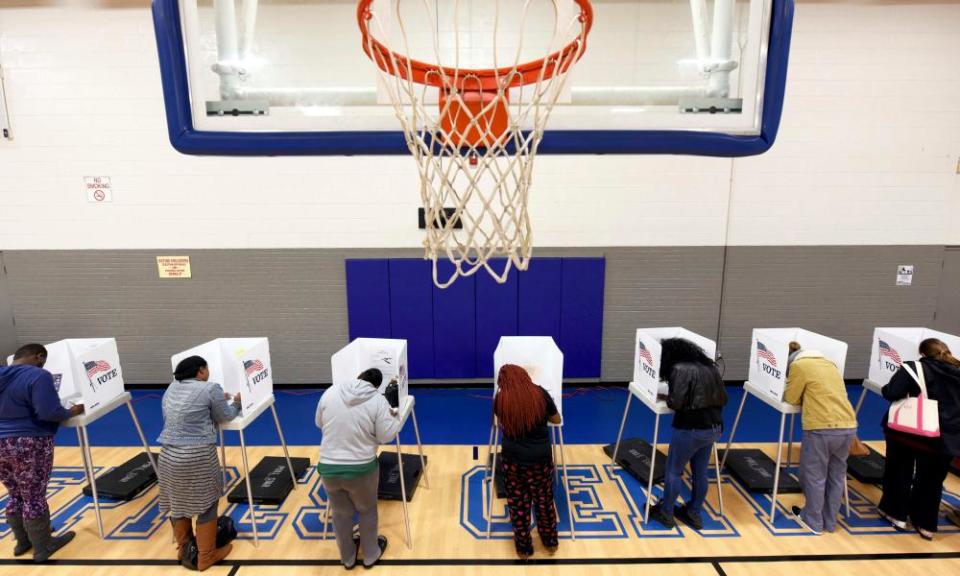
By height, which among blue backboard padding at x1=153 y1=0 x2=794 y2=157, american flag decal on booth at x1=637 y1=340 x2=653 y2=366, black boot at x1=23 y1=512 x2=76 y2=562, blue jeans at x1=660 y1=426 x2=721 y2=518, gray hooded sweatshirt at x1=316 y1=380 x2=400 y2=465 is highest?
blue backboard padding at x1=153 y1=0 x2=794 y2=157

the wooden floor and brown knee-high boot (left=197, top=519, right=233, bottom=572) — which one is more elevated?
brown knee-high boot (left=197, top=519, right=233, bottom=572)

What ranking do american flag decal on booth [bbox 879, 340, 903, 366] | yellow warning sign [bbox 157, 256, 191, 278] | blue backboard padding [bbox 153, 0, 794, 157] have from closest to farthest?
blue backboard padding [bbox 153, 0, 794, 157] → american flag decal on booth [bbox 879, 340, 903, 366] → yellow warning sign [bbox 157, 256, 191, 278]

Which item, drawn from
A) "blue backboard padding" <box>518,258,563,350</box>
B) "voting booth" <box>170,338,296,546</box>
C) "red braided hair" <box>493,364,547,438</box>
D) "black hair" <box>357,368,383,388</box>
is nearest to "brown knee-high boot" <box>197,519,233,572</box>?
"voting booth" <box>170,338,296,546</box>

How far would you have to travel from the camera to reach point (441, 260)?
244 inches

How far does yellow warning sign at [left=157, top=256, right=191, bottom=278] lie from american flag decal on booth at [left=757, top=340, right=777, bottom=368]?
653 centimetres

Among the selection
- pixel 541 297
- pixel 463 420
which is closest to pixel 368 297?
pixel 463 420

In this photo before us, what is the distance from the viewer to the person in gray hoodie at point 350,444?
3.12m

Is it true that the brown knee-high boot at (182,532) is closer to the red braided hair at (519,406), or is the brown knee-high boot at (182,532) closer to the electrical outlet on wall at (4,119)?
the red braided hair at (519,406)

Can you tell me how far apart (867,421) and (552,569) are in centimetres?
458

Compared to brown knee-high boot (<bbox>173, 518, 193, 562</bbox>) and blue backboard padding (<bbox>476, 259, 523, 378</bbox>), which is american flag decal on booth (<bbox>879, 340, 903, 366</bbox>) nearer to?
blue backboard padding (<bbox>476, 259, 523, 378</bbox>)

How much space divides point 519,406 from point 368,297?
3.60 meters

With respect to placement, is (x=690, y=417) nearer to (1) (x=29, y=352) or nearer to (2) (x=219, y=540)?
(2) (x=219, y=540)

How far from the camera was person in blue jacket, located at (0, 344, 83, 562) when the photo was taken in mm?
3277

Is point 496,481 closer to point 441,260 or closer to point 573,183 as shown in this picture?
point 441,260
